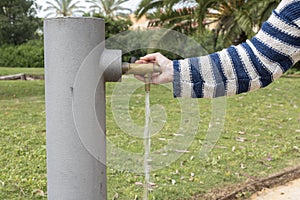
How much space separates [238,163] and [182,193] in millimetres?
922

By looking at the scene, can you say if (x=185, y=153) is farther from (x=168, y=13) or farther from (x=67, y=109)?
(x=168, y=13)

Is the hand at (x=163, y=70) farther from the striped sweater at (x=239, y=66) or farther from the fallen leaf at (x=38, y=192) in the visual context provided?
the fallen leaf at (x=38, y=192)

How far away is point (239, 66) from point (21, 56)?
23.7m

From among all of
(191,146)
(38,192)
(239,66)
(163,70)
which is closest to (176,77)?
(163,70)

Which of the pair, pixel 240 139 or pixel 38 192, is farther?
pixel 240 139

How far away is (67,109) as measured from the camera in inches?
49.1

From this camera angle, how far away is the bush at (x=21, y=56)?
2314 cm

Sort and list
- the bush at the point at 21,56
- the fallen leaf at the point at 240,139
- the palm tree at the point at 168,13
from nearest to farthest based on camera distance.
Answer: the fallen leaf at the point at 240,139 < the palm tree at the point at 168,13 < the bush at the point at 21,56

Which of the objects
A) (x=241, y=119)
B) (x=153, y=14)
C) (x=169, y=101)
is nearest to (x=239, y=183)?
(x=241, y=119)

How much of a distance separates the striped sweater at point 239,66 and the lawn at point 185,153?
0.68ft

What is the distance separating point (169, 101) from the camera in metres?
7.26

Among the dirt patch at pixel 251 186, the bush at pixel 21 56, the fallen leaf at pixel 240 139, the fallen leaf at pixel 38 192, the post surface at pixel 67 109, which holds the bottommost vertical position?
the bush at pixel 21 56

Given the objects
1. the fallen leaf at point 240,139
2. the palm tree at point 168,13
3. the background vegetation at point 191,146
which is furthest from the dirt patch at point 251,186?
the palm tree at point 168,13

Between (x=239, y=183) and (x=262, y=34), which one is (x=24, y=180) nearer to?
(x=239, y=183)
